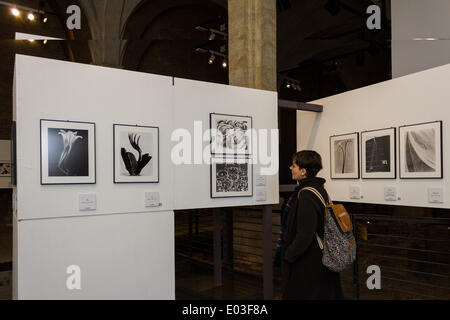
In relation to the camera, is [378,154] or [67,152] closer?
[67,152]

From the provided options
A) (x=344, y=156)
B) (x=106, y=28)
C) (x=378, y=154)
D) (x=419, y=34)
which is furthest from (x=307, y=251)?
(x=106, y=28)

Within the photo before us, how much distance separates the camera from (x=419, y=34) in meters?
5.93

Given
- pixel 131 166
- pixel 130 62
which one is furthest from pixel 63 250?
pixel 130 62

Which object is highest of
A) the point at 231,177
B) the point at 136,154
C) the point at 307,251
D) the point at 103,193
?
the point at 136,154

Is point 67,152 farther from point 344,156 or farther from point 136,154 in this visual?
point 344,156

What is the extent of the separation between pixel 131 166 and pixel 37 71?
1.24 m

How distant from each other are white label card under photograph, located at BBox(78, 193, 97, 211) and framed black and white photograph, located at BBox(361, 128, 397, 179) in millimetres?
3471

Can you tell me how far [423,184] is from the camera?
163 inches

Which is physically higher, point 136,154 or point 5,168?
point 136,154

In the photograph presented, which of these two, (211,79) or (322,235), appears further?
(211,79)

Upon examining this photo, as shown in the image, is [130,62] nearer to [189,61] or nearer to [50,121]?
[189,61]

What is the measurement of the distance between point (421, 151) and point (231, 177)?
2.24 m

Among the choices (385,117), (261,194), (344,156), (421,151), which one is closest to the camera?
(421,151)
